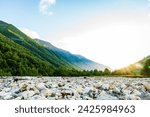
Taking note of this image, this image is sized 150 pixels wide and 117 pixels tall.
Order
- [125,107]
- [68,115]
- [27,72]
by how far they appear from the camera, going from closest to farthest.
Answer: [68,115] < [125,107] < [27,72]

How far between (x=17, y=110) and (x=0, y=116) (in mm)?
489

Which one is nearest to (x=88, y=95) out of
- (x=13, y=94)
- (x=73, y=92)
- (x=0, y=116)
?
(x=73, y=92)

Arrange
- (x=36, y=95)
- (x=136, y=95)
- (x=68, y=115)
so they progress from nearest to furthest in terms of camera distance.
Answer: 1. (x=68, y=115)
2. (x=36, y=95)
3. (x=136, y=95)

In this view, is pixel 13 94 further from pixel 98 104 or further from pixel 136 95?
pixel 136 95

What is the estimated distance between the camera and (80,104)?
10.0 meters

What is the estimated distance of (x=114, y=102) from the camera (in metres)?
10.5

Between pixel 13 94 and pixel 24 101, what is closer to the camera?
pixel 24 101

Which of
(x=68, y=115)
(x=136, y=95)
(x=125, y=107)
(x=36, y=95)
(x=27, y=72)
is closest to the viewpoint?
(x=68, y=115)

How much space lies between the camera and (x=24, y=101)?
33.7 ft

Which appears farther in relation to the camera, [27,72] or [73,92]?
[27,72]

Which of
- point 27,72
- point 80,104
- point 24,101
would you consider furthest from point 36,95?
point 27,72

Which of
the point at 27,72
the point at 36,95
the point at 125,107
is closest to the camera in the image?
the point at 125,107

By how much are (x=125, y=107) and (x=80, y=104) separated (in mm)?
1072

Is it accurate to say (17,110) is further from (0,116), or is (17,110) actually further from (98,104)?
(98,104)
